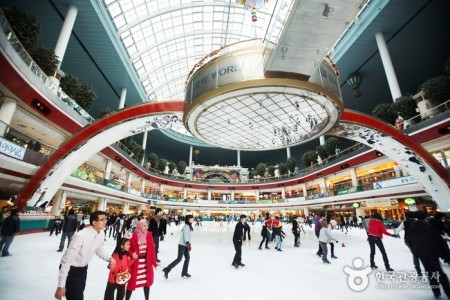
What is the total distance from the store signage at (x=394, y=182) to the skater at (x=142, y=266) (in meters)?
20.4

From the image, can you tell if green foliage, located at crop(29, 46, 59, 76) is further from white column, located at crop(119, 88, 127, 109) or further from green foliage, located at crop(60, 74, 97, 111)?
white column, located at crop(119, 88, 127, 109)

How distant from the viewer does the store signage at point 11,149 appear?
29.8 feet

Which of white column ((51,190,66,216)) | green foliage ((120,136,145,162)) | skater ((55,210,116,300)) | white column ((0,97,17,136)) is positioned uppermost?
green foliage ((120,136,145,162))

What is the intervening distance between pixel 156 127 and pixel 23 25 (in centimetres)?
912

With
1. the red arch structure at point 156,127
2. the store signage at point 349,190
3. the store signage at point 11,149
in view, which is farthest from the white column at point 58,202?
the store signage at point 349,190

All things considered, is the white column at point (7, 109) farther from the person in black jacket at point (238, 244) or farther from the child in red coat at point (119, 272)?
the person in black jacket at point (238, 244)

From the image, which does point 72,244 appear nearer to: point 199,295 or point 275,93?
point 199,295

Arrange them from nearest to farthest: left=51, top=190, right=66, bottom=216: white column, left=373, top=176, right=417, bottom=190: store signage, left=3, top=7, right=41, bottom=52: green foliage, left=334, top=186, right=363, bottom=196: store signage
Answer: left=3, top=7, right=41, bottom=52: green foliage, left=51, top=190, right=66, bottom=216: white column, left=373, top=176, right=417, bottom=190: store signage, left=334, top=186, right=363, bottom=196: store signage

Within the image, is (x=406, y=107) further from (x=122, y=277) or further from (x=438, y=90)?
(x=122, y=277)

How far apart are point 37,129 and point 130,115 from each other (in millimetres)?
11075

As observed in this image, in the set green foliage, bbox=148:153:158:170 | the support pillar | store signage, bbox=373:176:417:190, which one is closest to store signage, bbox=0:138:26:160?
the support pillar

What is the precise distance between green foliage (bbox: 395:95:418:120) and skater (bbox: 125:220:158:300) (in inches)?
892

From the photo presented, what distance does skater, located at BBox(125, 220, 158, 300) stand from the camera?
136 inches

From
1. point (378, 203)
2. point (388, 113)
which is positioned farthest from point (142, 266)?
point (378, 203)
